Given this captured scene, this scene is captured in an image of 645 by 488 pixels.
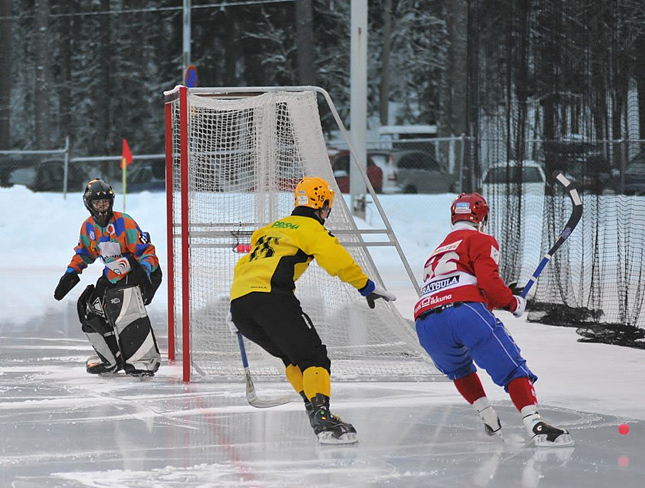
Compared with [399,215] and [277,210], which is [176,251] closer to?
[277,210]

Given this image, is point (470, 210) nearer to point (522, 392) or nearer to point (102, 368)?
point (522, 392)

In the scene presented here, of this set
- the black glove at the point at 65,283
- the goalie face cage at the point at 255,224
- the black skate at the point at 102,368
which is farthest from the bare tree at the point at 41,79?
the black skate at the point at 102,368

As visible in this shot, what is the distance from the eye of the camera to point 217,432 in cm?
542

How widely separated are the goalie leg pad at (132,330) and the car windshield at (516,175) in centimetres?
481

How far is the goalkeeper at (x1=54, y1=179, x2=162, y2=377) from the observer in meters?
7.03

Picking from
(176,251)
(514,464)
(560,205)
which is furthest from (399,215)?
(514,464)

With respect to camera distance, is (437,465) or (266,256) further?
(266,256)

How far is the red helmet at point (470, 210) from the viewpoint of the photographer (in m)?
5.20

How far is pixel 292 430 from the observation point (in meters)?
5.45

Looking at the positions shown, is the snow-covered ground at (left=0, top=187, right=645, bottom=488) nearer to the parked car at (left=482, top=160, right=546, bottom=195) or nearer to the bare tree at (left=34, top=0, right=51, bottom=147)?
the parked car at (left=482, top=160, right=546, bottom=195)

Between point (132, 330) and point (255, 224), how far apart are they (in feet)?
3.55

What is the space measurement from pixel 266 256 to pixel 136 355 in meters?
2.10

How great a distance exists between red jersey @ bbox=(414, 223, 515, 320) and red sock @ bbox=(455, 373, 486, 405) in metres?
0.37

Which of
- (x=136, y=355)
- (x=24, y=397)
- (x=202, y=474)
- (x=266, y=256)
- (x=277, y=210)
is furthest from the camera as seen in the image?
(x=277, y=210)
